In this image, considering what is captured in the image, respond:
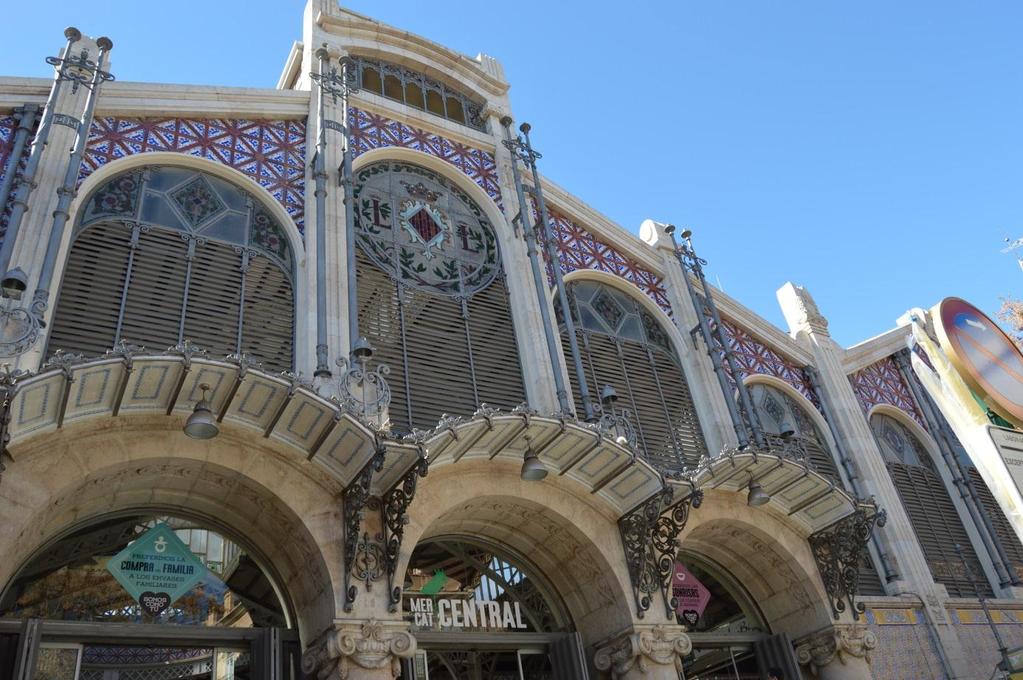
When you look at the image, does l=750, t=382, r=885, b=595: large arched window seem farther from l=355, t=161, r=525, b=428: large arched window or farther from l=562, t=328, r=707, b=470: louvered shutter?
l=355, t=161, r=525, b=428: large arched window

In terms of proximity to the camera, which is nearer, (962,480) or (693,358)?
(693,358)

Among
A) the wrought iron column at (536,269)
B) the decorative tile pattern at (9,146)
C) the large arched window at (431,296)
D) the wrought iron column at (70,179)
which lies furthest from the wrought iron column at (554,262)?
the decorative tile pattern at (9,146)

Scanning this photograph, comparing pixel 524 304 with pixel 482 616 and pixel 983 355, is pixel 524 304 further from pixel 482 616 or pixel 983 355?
pixel 983 355

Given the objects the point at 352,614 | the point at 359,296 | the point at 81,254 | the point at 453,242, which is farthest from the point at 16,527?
the point at 453,242

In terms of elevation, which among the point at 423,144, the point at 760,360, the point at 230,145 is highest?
the point at 423,144

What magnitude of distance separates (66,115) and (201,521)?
18.9 feet

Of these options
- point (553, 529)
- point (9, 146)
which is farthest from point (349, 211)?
point (553, 529)

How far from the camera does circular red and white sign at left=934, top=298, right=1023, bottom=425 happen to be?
13.5 meters

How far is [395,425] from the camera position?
35.7 ft

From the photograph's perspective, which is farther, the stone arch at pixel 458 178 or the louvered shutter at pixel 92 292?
the stone arch at pixel 458 178

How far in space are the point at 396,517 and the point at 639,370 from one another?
6611 millimetres

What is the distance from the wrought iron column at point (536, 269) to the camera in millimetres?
12352

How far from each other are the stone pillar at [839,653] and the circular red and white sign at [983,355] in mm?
4367

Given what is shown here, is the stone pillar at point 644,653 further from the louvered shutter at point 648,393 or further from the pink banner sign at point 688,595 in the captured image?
the louvered shutter at point 648,393
